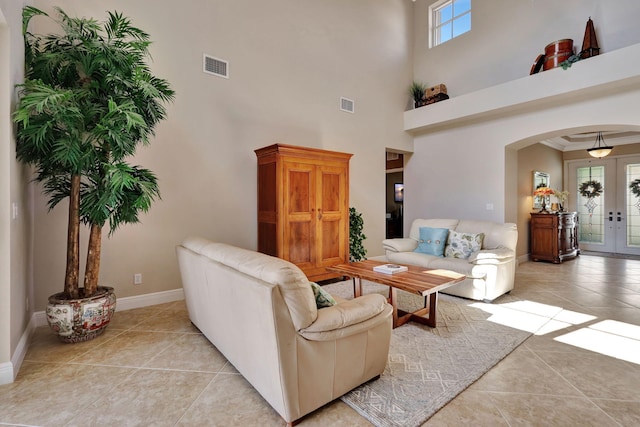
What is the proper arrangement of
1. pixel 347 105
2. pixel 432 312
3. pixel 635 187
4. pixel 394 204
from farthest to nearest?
pixel 394 204
pixel 635 187
pixel 347 105
pixel 432 312

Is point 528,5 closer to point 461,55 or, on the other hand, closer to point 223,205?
point 461,55

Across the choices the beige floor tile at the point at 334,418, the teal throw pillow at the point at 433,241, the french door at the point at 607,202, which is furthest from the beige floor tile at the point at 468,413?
the french door at the point at 607,202

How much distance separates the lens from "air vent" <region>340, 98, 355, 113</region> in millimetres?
5672

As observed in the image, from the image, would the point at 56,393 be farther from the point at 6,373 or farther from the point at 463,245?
the point at 463,245

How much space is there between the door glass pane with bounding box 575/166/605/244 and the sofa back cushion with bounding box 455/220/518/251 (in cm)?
577

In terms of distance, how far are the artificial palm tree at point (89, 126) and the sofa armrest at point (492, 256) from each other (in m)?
3.72

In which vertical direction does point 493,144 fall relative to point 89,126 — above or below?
above

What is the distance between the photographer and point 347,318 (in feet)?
5.83

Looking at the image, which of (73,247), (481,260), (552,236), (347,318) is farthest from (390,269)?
(552,236)

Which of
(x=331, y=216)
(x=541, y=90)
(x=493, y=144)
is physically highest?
(x=541, y=90)

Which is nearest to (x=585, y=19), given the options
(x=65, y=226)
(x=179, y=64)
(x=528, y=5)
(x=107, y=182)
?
(x=528, y=5)

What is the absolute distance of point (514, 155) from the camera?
5.91 meters

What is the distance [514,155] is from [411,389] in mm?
5518

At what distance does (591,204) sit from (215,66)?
9.54 metres
